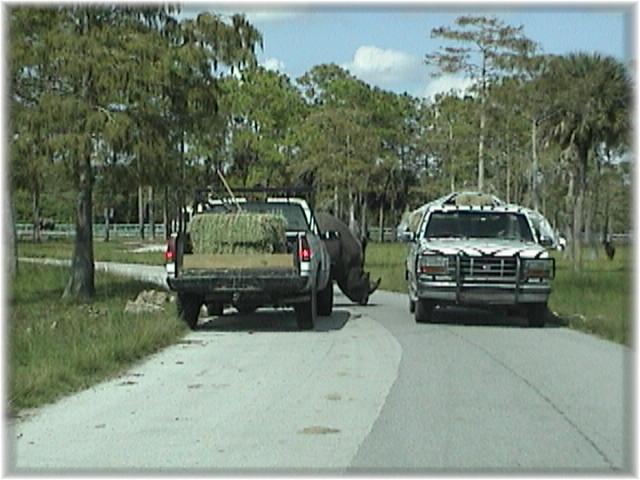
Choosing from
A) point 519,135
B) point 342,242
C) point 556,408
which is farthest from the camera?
point 519,135

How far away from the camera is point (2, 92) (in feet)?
66.4

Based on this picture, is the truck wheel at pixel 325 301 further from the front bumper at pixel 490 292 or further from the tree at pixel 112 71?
the tree at pixel 112 71

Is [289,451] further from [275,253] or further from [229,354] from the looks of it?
[275,253]

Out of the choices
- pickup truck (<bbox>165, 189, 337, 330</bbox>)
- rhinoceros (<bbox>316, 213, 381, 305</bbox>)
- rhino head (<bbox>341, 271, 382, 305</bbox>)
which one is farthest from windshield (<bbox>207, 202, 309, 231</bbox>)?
rhino head (<bbox>341, 271, 382, 305</bbox>)

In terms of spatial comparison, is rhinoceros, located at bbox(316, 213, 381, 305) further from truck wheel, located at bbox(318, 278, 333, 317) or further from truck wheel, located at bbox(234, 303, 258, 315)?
truck wheel, located at bbox(234, 303, 258, 315)

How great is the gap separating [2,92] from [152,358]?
837 centimetres

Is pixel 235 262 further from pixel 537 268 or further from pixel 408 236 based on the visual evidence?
pixel 537 268

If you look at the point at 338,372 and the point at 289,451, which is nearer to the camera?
the point at 289,451

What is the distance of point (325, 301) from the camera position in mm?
19859

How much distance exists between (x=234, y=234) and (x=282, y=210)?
2271mm

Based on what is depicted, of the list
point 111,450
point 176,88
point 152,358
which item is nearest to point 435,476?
point 111,450

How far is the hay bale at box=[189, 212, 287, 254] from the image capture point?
54.5 ft

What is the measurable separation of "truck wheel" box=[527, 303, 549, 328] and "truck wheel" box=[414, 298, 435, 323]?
1.57 meters

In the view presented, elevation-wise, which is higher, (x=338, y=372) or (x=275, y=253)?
(x=275, y=253)
